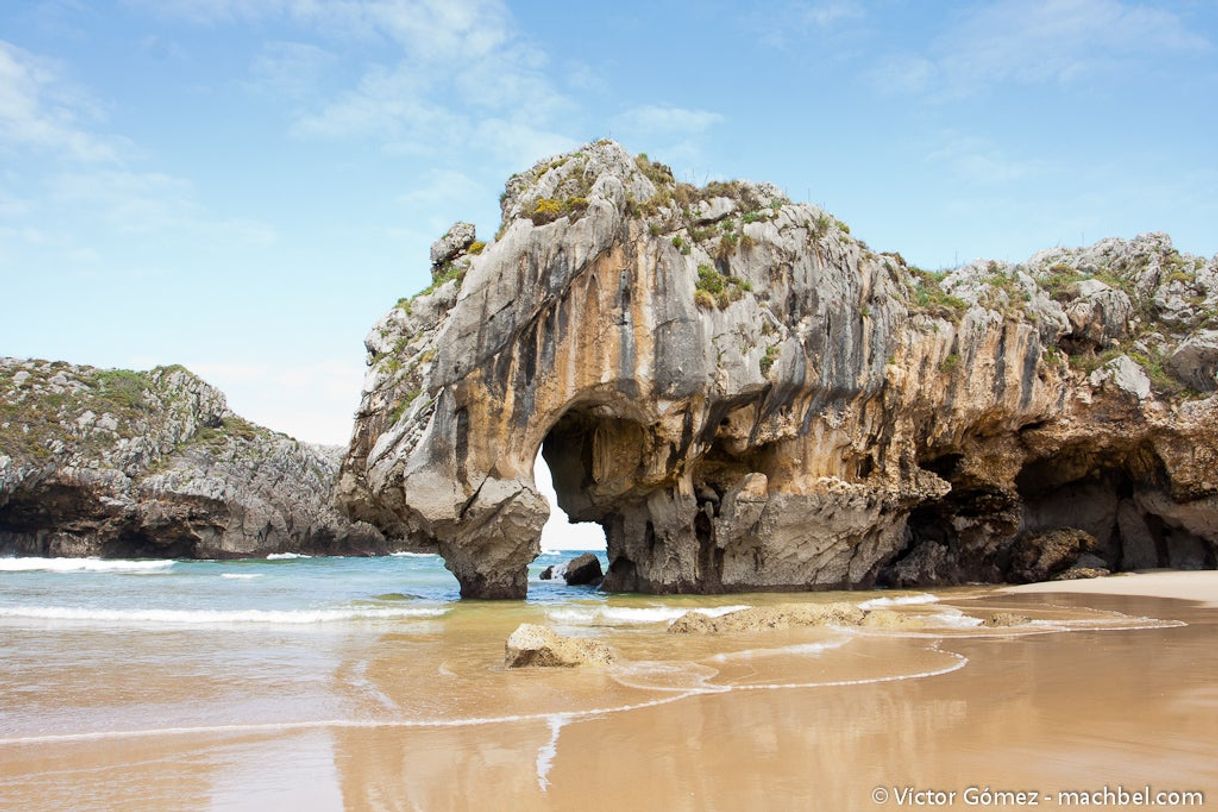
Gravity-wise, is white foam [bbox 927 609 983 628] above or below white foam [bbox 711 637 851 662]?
below

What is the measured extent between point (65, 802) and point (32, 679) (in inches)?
207

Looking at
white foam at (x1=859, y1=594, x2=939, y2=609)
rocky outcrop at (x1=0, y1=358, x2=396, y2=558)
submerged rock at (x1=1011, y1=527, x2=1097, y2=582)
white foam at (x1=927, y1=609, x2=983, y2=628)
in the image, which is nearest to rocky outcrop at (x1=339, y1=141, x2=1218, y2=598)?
submerged rock at (x1=1011, y1=527, x2=1097, y2=582)

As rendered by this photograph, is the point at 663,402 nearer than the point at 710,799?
No

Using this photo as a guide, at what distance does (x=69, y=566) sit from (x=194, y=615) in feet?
95.2

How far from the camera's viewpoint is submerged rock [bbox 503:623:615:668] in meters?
9.90

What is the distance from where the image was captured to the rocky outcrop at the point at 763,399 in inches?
757

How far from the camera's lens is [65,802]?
506 cm

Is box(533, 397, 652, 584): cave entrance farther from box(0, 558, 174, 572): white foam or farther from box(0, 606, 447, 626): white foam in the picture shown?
box(0, 558, 174, 572): white foam

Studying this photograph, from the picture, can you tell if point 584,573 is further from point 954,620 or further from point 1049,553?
point 954,620

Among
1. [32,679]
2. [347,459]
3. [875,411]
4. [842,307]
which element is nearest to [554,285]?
[347,459]

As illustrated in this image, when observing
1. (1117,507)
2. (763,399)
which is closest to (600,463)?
(763,399)

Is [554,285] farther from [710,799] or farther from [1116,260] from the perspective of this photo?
[1116,260]

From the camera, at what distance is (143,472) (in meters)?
47.3

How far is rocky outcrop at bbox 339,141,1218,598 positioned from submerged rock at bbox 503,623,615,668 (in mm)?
9154
